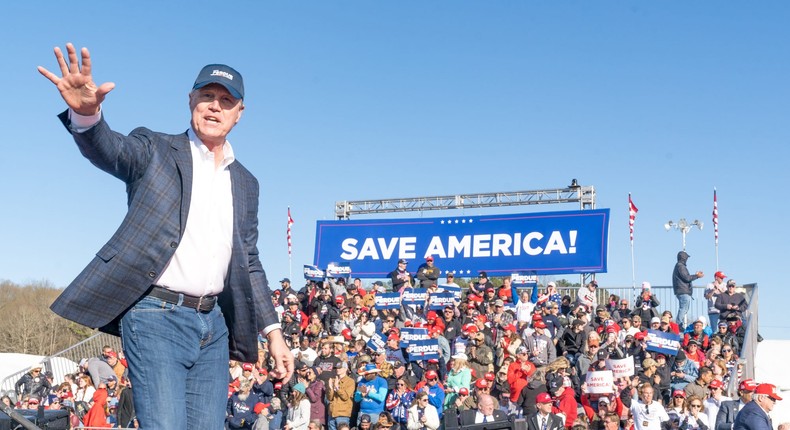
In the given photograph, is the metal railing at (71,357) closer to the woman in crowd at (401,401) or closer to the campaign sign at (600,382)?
the woman in crowd at (401,401)

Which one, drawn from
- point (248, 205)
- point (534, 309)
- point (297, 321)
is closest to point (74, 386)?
point (297, 321)

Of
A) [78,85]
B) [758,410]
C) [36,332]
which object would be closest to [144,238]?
[78,85]

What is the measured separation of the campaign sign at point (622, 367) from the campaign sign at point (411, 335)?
3.58m

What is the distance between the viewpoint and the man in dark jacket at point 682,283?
19.6m

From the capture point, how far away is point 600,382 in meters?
14.1

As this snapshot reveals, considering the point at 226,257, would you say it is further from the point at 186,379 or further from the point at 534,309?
the point at 534,309

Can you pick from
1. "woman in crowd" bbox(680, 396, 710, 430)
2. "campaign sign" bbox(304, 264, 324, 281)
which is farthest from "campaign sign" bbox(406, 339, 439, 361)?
"campaign sign" bbox(304, 264, 324, 281)

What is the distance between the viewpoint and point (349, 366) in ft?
56.2

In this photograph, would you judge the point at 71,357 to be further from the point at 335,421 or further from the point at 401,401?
the point at 401,401

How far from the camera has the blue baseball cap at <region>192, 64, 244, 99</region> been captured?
358 centimetres

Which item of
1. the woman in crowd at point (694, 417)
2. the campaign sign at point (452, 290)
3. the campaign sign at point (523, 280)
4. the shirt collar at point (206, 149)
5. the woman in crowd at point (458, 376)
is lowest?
the woman in crowd at point (694, 417)

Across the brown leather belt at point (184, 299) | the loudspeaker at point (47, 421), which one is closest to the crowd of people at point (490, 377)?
the loudspeaker at point (47, 421)

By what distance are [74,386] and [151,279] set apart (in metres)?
17.3

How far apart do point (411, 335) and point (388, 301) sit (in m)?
4.11
